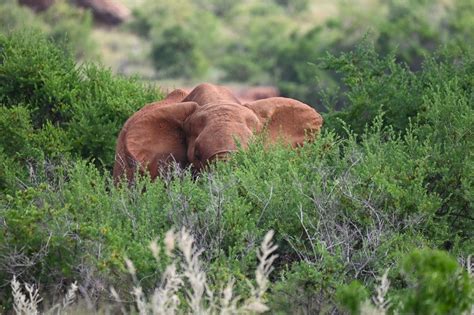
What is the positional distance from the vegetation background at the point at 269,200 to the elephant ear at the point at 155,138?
2.18ft

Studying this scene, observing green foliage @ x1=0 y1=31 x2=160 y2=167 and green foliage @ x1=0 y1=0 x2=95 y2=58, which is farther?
green foliage @ x1=0 y1=0 x2=95 y2=58

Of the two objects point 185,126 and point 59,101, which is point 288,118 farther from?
point 59,101

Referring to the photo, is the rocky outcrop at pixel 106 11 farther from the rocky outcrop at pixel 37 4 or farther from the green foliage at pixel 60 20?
the rocky outcrop at pixel 37 4

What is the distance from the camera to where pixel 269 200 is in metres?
8.39

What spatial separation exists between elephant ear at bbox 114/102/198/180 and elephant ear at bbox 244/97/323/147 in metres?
0.65

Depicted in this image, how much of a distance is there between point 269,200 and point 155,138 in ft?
11.2

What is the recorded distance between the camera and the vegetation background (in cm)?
739

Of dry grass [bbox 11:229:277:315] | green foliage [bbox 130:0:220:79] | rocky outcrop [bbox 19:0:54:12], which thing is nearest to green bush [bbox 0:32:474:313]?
dry grass [bbox 11:229:277:315]

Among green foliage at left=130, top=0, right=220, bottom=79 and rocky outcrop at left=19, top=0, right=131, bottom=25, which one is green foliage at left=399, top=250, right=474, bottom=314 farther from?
rocky outcrop at left=19, top=0, right=131, bottom=25

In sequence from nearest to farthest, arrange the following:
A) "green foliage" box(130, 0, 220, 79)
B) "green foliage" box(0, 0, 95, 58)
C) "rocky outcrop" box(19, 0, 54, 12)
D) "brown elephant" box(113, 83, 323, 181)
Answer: "brown elephant" box(113, 83, 323, 181)
"green foliage" box(0, 0, 95, 58)
"green foliage" box(130, 0, 220, 79)
"rocky outcrop" box(19, 0, 54, 12)

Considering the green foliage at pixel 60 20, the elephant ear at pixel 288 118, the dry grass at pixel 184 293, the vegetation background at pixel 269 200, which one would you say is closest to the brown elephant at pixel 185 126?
the elephant ear at pixel 288 118

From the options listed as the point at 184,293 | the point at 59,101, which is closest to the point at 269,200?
the point at 184,293

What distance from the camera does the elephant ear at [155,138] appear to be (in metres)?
11.5

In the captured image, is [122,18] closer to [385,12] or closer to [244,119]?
[385,12]
